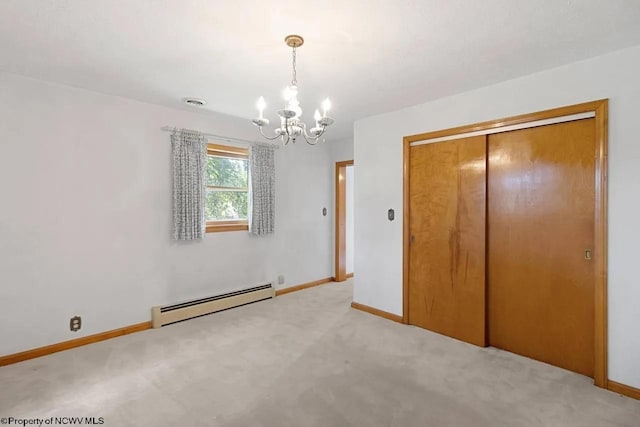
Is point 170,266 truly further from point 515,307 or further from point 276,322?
point 515,307

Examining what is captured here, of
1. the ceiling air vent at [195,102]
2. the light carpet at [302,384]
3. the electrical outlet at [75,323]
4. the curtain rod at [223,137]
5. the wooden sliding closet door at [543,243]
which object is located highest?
the ceiling air vent at [195,102]

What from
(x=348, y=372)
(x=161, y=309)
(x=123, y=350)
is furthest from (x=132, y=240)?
(x=348, y=372)

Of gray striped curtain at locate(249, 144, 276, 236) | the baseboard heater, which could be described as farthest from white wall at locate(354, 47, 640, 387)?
the baseboard heater

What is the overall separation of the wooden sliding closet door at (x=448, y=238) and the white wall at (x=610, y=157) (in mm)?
202

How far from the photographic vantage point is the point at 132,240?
Answer: 3.37m

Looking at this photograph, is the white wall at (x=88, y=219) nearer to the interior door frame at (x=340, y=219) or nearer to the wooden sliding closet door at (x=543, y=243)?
the interior door frame at (x=340, y=219)

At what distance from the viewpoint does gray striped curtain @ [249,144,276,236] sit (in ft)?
14.1

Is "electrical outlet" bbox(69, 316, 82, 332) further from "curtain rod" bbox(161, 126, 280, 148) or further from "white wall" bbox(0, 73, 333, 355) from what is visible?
"curtain rod" bbox(161, 126, 280, 148)

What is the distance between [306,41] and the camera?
83.8 inches

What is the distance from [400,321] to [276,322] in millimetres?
1396

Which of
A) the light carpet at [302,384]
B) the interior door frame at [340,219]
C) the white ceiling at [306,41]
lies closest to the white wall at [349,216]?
the interior door frame at [340,219]

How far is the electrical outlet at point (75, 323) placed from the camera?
2997 millimetres

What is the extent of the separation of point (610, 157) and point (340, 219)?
3.66 meters

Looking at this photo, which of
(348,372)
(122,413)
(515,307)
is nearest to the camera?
(122,413)
